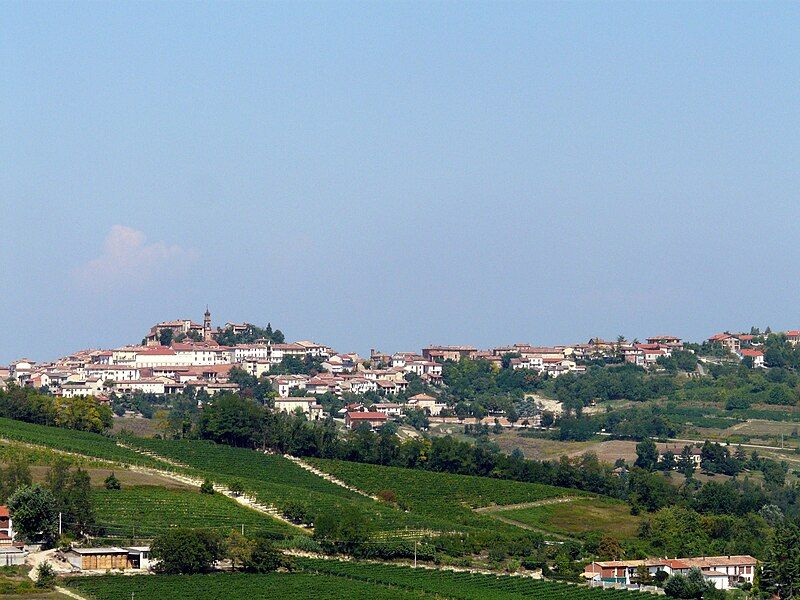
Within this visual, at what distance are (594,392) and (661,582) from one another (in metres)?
77.0

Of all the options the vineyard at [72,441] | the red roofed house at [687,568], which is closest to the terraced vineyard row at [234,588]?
the red roofed house at [687,568]

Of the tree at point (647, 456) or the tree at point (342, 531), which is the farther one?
the tree at point (647, 456)

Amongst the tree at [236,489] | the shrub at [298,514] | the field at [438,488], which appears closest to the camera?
the shrub at [298,514]

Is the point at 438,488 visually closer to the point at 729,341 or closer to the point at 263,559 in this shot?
the point at 263,559

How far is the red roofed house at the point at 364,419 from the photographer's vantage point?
122 m

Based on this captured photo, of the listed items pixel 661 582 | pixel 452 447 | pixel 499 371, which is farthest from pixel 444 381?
pixel 661 582

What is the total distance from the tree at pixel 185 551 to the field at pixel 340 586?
88cm

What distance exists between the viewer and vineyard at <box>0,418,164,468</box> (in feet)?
267

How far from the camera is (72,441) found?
85.1m

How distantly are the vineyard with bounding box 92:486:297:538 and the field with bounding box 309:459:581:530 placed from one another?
11118 mm

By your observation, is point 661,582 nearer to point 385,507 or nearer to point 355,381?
point 385,507

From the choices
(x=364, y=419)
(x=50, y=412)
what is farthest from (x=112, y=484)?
(x=364, y=419)

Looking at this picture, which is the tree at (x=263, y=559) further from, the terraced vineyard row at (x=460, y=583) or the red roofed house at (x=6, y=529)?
the red roofed house at (x=6, y=529)

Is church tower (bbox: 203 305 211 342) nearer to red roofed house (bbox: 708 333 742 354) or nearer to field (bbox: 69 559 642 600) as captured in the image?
red roofed house (bbox: 708 333 742 354)
